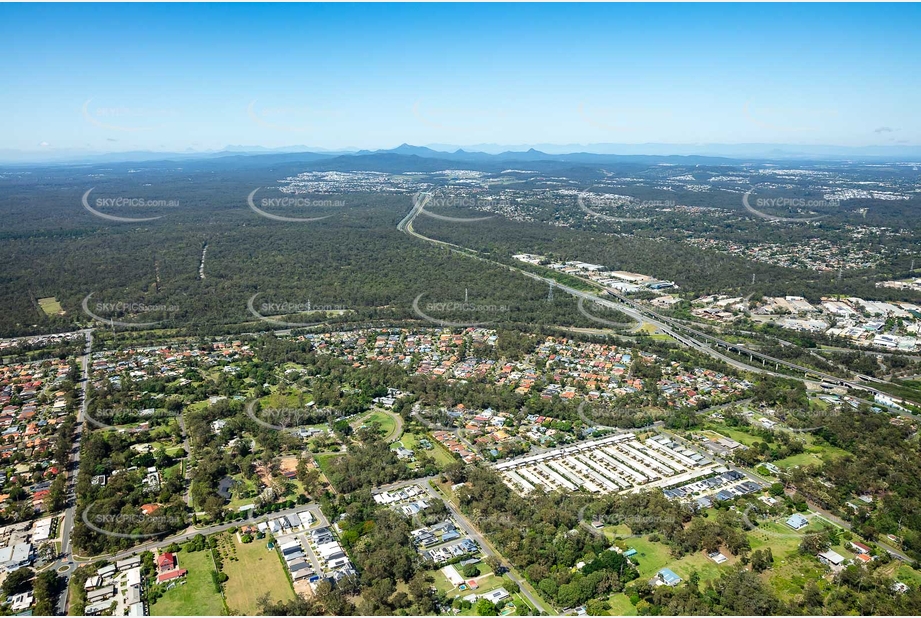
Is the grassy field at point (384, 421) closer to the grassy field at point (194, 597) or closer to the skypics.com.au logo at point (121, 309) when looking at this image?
the grassy field at point (194, 597)

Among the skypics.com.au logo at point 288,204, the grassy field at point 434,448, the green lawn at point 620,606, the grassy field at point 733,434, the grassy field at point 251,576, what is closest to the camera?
the green lawn at point 620,606

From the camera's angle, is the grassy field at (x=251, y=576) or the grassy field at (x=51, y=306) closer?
the grassy field at (x=251, y=576)

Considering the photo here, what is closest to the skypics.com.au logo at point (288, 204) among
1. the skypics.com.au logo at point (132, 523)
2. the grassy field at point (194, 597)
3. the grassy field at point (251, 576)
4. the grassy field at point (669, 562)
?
the skypics.com.au logo at point (132, 523)

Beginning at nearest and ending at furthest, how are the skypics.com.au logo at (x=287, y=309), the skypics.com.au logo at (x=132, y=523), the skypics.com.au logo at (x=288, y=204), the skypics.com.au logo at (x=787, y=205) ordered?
the skypics.com.au logo at (x=132, y=523) → the skypics.com.au logo at (x=287, y=309) → the skypics.com.au logo at (x=288, y=204) → the skypics.com.au logo at (x=787, y=205)

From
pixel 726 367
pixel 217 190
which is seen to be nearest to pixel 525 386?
pixel 726 367

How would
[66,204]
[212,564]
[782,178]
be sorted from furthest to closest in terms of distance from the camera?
1. [782,178]
2. [66,204]
3. [212,564]

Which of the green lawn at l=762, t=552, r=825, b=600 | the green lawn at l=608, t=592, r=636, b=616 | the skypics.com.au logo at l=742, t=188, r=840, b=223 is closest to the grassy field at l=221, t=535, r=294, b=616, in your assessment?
the green lawn at l=608, t=592, r=636, b=616

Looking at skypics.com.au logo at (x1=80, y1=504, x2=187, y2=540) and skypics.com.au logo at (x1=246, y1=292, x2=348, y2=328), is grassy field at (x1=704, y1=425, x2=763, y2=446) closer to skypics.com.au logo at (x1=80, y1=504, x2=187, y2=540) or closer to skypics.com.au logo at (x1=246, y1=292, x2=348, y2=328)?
skypics.com.au logo at (x1=80, y1=504, x2=187, y2=540)

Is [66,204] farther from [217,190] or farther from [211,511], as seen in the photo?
[211,511]
